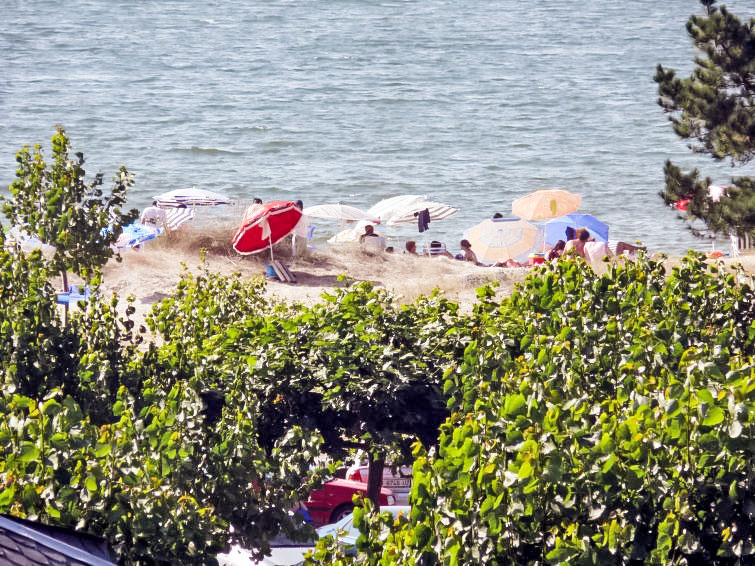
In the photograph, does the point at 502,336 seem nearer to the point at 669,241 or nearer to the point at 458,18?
the point at 669,241

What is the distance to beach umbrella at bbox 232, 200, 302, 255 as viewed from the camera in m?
25.9

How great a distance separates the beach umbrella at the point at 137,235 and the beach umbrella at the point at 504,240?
8.71 meters

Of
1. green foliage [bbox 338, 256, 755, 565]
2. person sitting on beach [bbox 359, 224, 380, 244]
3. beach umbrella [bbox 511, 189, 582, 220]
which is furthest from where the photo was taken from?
beach umbrella [bbox 511, 189, 582, 220]

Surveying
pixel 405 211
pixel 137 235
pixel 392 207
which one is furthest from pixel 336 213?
pixel 137 235

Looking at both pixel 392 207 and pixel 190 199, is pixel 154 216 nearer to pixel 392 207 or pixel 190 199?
pixel 190 199

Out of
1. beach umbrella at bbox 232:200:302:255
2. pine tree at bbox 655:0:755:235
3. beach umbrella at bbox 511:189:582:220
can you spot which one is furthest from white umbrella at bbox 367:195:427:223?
pine tree at bbox 655:0:755:235

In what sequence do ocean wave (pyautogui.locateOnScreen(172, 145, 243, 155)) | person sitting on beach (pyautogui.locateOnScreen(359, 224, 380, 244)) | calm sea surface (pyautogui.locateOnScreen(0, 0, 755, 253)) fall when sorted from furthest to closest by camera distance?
1. ocean wave (pyautogui.locateOnScreen(172, 145, 243, 155))
2. calm sea surface (pyautogui.locateOnScreen(0, 0, 755, 253))
3. person sitting on beach (pyautogui.locateOnScreen(359, 224, 380, 244))

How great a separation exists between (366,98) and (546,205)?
45661 mm

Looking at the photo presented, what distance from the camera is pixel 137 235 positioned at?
98.4 feet

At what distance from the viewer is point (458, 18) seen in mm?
Answer: 112250

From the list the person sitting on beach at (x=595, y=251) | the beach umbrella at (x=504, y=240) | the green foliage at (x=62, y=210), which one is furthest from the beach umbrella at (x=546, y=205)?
the green foliage at (x=62, y=210)

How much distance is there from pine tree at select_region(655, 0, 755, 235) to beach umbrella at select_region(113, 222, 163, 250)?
14464mm

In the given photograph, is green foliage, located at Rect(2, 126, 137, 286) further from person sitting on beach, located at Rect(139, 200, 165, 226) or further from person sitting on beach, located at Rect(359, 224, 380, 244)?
person sitting on beach, located at Rect(139, 200, 165, 226)

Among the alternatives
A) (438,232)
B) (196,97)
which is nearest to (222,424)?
(438,232)
